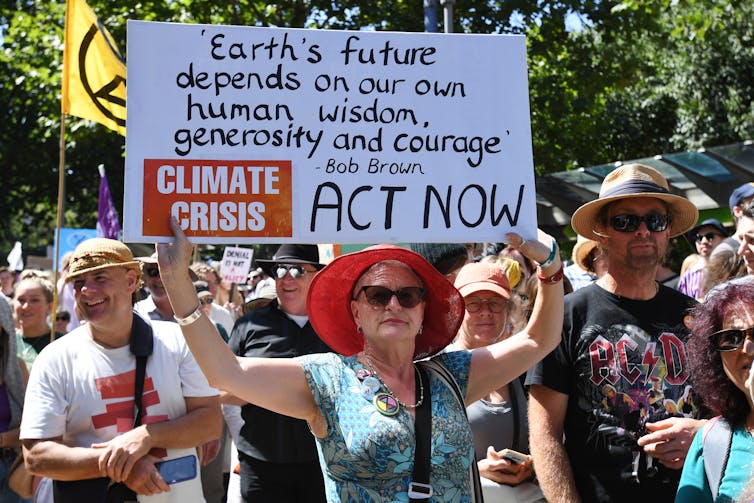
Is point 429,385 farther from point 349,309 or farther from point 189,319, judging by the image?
point 189,319

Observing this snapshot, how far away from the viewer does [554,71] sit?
19.4 m

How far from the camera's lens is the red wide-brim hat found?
3.27 m

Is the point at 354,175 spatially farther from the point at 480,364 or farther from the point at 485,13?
the point at 485,13

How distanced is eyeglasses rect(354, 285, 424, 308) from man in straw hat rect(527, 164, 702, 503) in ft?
2.28

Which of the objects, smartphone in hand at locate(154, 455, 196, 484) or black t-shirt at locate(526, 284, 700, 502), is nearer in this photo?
black t-shirt at locate(526, 284, 700, 502)

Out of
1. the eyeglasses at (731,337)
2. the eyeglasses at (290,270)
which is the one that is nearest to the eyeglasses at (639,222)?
the eyeglasses at (731,337)

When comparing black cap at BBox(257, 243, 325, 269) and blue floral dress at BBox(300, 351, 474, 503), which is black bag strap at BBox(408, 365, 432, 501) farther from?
black cap at BBox(257, 243, 325, 269)

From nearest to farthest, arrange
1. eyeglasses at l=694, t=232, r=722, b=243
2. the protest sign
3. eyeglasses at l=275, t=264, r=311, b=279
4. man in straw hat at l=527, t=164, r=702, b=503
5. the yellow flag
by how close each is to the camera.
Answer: man in straw hat at l=527, t=164, r=702, b=503 → eyeglasses at l=275, t=264, r=311, b=279 → the yellow flag → eyeglasses at l=694, t=232, r=722, b=243 → the protest sign

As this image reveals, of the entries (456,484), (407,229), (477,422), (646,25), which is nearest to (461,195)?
(407,229)

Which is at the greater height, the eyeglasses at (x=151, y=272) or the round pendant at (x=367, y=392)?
the eyeglasses at (x=151, y=272)

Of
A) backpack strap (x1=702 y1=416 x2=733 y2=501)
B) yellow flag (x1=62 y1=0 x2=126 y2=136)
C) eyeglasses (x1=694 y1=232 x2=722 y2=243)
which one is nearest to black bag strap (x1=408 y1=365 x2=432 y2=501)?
backpack strap (x1=702 y1=416 x2=733 y2=501)

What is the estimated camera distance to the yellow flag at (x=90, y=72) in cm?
713

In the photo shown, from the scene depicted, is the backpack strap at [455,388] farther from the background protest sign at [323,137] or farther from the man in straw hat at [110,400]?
the man in straw hat at [110,400]

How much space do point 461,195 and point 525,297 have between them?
2215 mm
